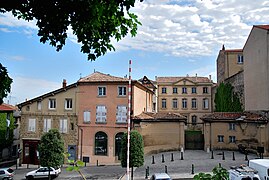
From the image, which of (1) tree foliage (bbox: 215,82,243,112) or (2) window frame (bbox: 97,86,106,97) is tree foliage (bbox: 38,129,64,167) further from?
(1) tree foliage (bbox: 215,82,243,112)

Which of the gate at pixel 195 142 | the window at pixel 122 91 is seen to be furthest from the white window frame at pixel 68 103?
the gate at pixel 195 142

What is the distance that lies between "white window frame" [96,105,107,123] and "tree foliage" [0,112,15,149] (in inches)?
519

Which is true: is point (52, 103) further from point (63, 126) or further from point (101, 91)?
point (101, 91)

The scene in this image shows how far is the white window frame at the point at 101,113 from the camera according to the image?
3069cm

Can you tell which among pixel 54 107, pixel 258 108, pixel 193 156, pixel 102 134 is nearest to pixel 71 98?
pixel 54 107

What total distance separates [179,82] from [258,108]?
2902 cm

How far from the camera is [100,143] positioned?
3052 centimetres

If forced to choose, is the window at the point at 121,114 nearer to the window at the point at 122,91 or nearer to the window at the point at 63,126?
the window at the point at 122,91

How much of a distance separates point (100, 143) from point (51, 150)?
7289mm

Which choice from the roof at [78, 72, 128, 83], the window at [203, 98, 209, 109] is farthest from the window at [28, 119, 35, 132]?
the window at [203, 98, 209, 109]

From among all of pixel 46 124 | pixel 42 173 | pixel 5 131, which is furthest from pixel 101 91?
pixel 5 131

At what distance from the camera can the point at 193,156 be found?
28000 mm

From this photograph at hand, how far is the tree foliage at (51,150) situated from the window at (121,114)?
288 inches

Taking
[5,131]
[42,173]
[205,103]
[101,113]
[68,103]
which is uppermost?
[205,103]
